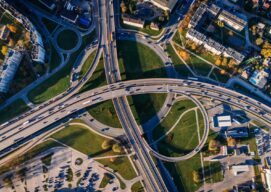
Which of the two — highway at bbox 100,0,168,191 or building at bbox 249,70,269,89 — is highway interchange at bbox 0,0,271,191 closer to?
highway at bbox 100,0,168,191

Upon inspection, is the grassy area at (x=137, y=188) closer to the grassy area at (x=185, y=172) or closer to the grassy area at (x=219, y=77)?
the grassy area at (x=185, y=172)

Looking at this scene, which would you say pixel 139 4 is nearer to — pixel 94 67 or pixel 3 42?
pixel 94 67

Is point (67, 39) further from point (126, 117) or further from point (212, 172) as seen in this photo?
point (212, 172)

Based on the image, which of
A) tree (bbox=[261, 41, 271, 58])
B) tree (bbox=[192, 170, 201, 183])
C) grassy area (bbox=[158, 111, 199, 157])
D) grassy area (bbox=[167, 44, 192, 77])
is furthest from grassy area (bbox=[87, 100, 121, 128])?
tree (bbox=[261, 41, 271, 58])

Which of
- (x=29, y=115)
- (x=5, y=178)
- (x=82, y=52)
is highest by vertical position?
→ (x=82, y=52)

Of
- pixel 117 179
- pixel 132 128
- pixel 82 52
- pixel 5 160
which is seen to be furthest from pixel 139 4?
pixel 5 160

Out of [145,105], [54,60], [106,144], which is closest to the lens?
[106,144]

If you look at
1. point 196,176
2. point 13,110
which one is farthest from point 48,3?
point 196,176
